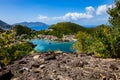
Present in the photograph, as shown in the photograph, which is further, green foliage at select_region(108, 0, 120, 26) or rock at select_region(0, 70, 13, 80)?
green foliage at select_region(108, 0, 120, 26)

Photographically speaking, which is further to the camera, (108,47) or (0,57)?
(0,57)

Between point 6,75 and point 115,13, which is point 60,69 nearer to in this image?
point 6,75

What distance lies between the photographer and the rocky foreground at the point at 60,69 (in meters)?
21.0

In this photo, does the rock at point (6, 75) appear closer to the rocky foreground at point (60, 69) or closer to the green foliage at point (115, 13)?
the rocky foreground at point (60, 69)

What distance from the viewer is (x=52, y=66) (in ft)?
76.8

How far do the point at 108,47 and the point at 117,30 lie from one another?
3.92 metres

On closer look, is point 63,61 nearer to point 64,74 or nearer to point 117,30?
point 64,74

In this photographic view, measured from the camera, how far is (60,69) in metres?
22.5

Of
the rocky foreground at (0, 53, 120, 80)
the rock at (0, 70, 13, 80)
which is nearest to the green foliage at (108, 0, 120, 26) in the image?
the rocky foreground at (0, 53, 120, 80)

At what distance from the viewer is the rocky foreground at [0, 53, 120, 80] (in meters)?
21.0

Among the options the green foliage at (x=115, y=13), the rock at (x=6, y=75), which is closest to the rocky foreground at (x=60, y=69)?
the rock at (x=6, y=75)

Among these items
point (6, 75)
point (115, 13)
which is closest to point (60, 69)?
point (6, 75)

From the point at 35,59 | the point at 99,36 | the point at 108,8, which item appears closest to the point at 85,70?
the point at 35,59

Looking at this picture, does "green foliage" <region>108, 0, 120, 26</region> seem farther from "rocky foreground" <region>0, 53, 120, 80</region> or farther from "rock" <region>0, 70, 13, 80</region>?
"rock" <region>0, 70, 13, 80</region>
